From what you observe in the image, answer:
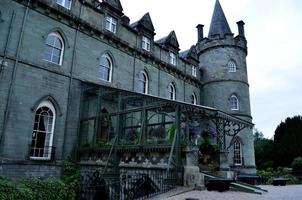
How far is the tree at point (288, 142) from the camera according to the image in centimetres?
3173

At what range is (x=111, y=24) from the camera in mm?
18312

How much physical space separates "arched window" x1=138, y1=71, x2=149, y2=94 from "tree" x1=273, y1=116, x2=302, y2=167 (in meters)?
22.4

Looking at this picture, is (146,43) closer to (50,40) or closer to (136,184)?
(50,40)

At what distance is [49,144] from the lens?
1362cm

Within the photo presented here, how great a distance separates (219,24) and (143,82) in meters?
12.6

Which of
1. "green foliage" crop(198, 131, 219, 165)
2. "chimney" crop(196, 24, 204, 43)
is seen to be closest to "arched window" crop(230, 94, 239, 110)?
"chimney" crop(196, 24, 204, 43)

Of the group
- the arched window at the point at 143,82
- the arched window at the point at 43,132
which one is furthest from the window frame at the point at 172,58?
the arched window at the point at 43,132

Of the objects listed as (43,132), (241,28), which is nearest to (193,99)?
(241,28)

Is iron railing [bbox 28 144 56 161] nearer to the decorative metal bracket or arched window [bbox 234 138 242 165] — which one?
the decorative metal bracket

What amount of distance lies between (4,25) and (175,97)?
14384 mm

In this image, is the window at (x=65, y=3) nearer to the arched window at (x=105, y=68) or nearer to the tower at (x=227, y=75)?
the arched window at (x=105, y=68)

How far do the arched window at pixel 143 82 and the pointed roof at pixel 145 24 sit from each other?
380 cm

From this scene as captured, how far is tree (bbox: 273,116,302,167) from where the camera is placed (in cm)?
3173

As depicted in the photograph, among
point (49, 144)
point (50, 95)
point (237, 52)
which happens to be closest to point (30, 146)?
point (49, 144)
